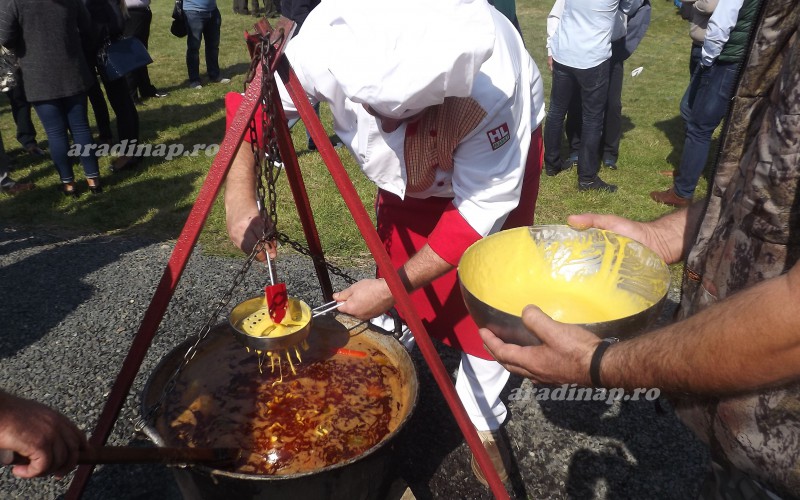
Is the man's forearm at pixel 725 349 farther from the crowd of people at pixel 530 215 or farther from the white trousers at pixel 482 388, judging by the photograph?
the white trousers at pixel 482 388

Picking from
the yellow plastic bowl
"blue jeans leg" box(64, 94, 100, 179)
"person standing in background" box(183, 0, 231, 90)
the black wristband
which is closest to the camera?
the black wristband

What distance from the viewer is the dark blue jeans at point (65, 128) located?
210 inches

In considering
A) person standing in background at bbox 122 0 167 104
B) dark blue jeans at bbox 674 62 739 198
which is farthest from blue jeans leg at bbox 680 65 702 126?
person standing in background at bbox 122 0 167 104

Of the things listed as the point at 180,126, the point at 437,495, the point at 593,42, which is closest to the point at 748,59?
the point at 437,495

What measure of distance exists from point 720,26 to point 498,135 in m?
3.79

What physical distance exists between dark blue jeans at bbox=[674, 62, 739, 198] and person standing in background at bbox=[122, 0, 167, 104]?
5743mm

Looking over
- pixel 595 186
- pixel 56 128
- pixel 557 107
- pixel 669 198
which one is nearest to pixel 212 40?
pixel 56 128

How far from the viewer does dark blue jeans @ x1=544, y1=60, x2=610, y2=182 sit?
5.51m

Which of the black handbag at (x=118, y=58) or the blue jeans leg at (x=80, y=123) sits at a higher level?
the black handbag at (x=118, y=58)

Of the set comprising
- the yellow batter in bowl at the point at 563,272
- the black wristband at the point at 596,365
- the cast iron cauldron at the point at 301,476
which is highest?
the black wristband at the point at 596,365

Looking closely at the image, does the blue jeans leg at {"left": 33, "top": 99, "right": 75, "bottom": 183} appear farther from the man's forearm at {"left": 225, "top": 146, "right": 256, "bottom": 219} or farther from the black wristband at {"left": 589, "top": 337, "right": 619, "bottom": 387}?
the black wristband at {"left": 589, "top": 337, "right": 619, "bottom": 387}

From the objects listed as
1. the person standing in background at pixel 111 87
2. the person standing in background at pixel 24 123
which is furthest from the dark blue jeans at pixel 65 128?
the person standing in background at pixel 24 123

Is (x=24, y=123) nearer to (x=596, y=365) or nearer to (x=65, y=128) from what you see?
(x=65, y=128)

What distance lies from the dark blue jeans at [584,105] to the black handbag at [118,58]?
13.4 feet
